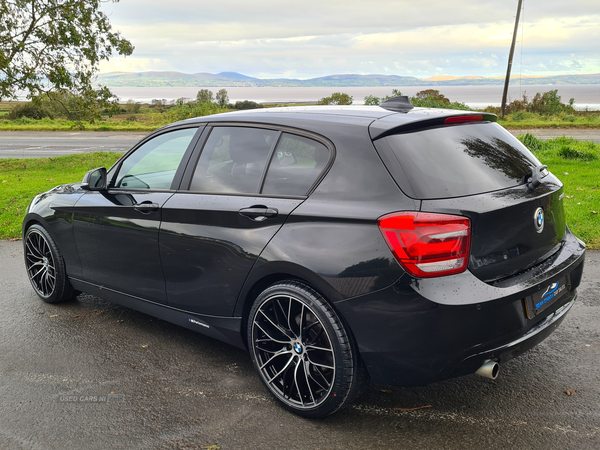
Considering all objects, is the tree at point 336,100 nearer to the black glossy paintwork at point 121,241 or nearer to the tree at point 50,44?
the tree at point 50,44

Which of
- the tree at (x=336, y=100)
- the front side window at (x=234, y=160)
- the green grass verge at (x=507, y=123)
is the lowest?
the green grass verge at (x=507, y=123)

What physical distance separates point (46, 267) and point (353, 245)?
3510mm

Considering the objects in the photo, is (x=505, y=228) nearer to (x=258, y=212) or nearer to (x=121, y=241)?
(x=258, y=212)

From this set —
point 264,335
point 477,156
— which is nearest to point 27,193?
point 264,335

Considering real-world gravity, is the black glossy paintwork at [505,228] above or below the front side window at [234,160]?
below

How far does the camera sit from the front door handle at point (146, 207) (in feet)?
12.6

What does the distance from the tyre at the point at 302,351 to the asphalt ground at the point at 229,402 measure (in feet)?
0.47

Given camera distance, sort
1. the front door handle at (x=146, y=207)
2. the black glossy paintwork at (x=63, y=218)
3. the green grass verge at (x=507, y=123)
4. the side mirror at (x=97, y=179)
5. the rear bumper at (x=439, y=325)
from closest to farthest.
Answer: the rear bumper at (x=439, y=325) < the front door handle at (x=146, y=207) < the side mirror at (x=97, y=179) < the black glossy paintwork at (x=63, y=218) < the green grass verge at (x=507, y=123)

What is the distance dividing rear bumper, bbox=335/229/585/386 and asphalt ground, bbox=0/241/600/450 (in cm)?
43

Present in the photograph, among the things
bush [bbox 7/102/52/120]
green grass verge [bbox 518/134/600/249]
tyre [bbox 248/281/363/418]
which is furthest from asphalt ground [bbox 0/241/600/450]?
bush [bbox 7/102/52/120]

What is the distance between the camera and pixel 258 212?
10.5ft

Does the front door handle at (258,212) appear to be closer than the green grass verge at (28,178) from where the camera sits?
Yes

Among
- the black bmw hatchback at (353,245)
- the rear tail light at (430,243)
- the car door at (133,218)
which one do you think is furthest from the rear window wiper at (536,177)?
the car door at (133,218)

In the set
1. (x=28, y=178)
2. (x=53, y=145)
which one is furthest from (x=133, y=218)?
(x=53, y=145)
